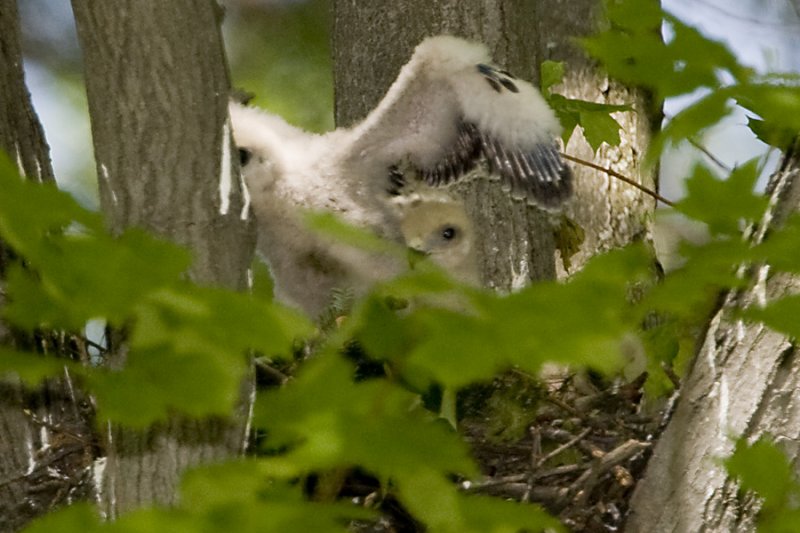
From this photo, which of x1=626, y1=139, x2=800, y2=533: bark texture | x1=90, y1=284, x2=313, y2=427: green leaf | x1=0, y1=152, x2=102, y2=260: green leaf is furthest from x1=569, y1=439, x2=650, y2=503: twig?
x1=0, y1=152, x2=102, y2=260: green leaf

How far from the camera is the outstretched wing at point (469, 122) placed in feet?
7.55

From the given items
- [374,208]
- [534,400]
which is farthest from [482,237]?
[534,400]

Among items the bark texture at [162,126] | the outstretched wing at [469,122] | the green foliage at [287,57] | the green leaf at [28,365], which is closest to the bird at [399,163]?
the outstretched wing at [469,122]

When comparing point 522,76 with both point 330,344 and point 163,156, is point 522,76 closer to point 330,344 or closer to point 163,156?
point 163,156

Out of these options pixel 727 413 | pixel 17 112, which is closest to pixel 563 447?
pixel 727 413

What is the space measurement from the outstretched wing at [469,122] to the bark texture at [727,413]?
0.75m

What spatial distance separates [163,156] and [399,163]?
3.40 ft

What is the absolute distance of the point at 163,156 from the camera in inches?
62.2

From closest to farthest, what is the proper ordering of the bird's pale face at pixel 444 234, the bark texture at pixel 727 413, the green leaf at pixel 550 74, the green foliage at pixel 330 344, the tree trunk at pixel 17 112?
the green foliage at pixel 330 344, the bark texture at pixel 727 413, the tree trunk at pixel 17 112, the bird's pale face at pixel 444 234, the green leaf at pixel 550 74

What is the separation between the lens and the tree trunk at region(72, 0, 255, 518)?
1578 mm

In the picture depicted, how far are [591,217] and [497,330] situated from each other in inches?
84.7

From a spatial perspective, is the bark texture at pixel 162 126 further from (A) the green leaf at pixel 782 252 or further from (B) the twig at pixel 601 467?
(A) the green leaf at pixel 782 252

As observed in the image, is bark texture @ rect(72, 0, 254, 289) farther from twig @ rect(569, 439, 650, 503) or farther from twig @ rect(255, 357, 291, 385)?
twig @ rect(569, 439, 650, 503)

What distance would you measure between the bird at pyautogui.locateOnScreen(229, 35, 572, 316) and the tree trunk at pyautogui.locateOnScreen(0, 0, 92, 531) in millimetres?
487
